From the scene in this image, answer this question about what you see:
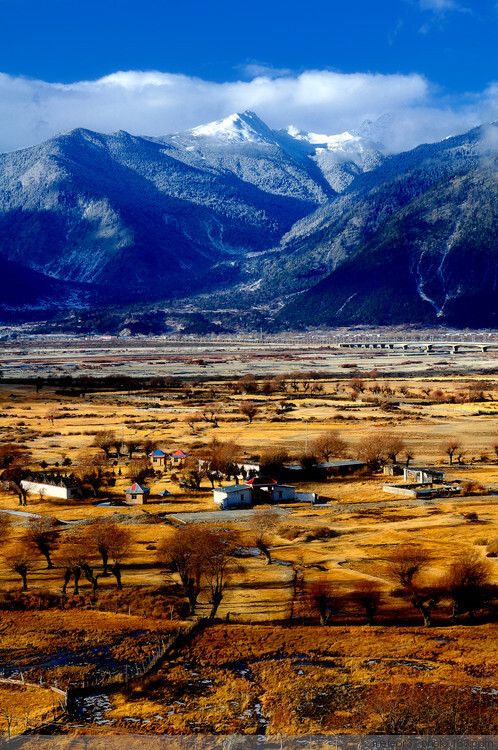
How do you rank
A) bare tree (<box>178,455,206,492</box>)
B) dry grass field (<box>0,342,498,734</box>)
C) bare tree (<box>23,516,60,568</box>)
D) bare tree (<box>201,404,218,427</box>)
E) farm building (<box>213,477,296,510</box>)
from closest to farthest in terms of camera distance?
dry grass field (<box>0,342,498,734</box>) → bare tree (<box>23,516,60,568</box>) → farm building (<box>213,477,296,510</box>) → bare tree (<box>178,455,206,492</box>) → bare tree (<box>201,404,218,427</box>)

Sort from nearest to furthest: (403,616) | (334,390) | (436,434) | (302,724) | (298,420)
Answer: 1. (302,724)
2. (403,616)
3. (436,434)
4. (298,420)
5. (334,390)

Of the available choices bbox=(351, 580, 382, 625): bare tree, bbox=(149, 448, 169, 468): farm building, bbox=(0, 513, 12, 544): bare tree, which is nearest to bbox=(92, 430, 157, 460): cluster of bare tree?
bbox=(149, 448, 169, 468): farm building

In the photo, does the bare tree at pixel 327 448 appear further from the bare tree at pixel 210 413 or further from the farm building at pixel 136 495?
the bare tree at pixel 210 413

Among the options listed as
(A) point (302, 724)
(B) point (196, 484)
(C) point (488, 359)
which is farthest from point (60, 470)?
(C) point (488, 359)

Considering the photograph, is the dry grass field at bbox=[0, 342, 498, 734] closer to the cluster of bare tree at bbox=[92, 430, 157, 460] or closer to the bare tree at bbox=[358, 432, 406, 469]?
the cluster of bare tree at bbox=[92, 430, 157, 460]

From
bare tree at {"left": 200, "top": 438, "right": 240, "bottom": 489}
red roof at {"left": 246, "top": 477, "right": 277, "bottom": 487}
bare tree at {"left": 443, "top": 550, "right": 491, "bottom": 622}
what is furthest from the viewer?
bare tree at {"left": 200, "top": 438, "right": 240, "bottom": 489}

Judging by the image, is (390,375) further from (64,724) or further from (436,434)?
(64,724)
